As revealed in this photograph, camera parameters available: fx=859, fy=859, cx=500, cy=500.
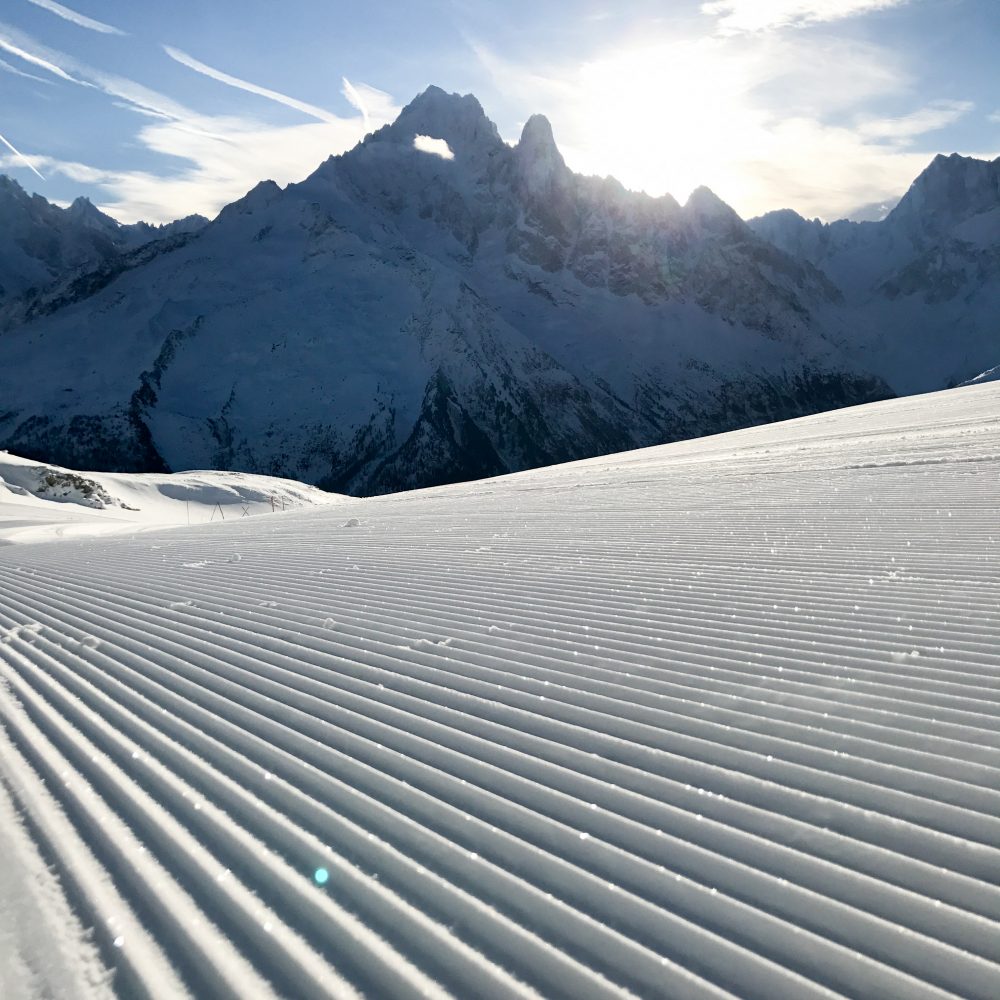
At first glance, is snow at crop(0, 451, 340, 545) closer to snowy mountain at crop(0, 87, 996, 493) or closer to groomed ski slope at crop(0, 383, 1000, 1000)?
groomed ski slope at crop(0, 383, 1000, 1000)

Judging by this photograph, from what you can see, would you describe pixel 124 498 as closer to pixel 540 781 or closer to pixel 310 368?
pixel 540 781

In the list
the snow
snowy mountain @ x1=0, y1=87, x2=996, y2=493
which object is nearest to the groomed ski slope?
the snow

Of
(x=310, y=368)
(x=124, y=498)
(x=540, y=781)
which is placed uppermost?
(x=310, y=368)

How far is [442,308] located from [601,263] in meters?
84.3

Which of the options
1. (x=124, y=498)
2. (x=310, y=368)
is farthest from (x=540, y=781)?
(x=310, y=368)

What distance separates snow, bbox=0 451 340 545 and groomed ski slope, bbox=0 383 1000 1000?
16830 millimetres

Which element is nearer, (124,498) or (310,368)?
(124,498)

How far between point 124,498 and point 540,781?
34.2 m

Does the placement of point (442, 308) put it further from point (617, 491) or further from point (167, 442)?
point (617, 491)

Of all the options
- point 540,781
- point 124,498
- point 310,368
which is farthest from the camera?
point 310,368

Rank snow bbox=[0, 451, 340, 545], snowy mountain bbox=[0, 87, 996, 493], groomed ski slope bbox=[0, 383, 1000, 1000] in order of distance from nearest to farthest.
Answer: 1. groomed ski slope bbox=[0, 383, 1000, 1000]
2. snow bbox=[0, 451, 340, 545]
3. snowy mountain bbox=[0, 87, 996, 493]

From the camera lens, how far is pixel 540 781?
3.66 metres

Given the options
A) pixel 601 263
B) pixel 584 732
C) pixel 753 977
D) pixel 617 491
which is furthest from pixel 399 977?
pixel 601 263

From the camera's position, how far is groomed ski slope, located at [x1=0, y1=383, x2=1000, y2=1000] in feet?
8.58
